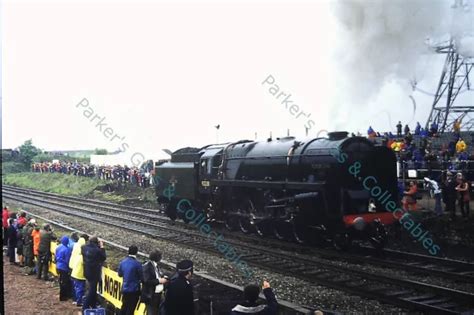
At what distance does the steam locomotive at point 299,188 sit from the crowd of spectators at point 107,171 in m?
11.8

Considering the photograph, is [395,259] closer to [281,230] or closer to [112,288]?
[281,230]

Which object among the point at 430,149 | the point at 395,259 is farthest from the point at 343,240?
the point at 430,149

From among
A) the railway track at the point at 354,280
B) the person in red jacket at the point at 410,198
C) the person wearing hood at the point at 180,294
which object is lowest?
the railway track at the point at 354,280

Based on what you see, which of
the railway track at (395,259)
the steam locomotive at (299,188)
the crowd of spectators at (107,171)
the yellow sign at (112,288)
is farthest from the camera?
the crowd of spectators at (107,171)

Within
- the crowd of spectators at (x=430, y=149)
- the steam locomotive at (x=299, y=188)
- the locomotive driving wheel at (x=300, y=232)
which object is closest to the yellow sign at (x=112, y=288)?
the steam locomotive at (x=299, y=188)

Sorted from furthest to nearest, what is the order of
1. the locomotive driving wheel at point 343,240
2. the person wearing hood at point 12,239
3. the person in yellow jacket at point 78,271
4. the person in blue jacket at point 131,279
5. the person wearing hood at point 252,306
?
the person wearing hood at point 12,239, the locomotive driving wheel at point 343,240, the person in yellow jacket at point 78,271, the person in blue jacket at point 131,279, the person wearing hood at point 252,306

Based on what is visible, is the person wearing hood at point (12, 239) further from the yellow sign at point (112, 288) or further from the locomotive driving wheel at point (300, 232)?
the locomotive driving wheel at point (300, 232)

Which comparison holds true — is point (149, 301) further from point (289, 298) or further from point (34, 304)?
point (34, 304)

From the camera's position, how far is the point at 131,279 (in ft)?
23.9

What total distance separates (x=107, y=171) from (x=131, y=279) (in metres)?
31.4

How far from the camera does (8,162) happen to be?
169ft

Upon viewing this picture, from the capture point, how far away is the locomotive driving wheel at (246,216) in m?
15.3

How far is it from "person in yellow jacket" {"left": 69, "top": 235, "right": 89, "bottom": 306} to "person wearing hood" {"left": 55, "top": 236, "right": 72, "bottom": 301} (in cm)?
39

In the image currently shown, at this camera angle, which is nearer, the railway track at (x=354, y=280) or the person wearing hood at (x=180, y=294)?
the person wearing hood at (x=180, y=294)
